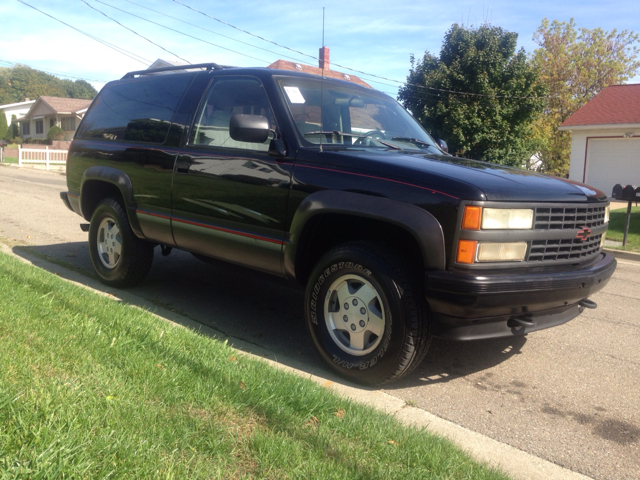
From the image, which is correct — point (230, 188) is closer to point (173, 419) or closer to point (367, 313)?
point (367, 313)

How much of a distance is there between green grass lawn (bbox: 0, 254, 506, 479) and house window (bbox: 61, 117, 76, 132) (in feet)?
196

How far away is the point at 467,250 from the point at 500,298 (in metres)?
0.35

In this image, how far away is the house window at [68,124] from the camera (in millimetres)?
57844

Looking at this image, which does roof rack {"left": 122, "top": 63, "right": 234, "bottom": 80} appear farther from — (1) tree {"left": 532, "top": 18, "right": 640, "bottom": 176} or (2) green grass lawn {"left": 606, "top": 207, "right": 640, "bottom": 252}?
(1) tree {"left": 532, "top": 18, "right": 640, "bottom": 176}

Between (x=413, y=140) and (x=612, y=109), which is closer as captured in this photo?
(x=413, y=140)

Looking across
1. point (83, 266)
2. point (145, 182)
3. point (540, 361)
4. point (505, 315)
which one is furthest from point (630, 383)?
point (83, 266)

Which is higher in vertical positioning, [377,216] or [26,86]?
[26,86]

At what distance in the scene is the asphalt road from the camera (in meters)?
3.27

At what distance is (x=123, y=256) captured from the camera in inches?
229

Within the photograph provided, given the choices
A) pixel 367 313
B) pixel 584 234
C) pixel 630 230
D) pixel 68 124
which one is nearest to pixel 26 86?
pixel 68 124

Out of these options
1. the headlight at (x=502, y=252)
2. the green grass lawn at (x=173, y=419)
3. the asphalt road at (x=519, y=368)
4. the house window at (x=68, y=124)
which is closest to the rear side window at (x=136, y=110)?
the asphalt road at (x=519, y=368)

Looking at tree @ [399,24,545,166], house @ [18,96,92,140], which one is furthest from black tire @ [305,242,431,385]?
house @ [18,96,92,140]

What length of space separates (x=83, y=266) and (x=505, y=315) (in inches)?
211

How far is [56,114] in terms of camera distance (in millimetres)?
57500
